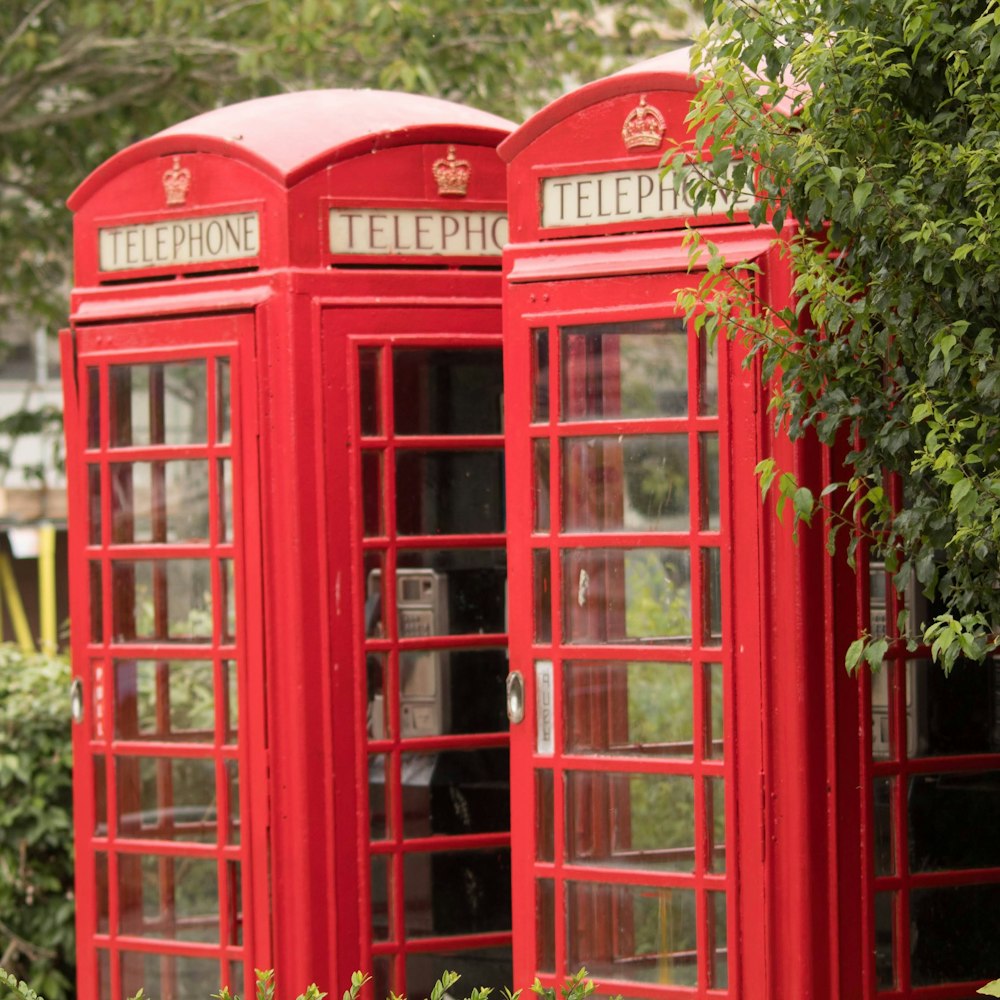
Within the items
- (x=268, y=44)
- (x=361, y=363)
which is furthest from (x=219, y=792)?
(x=268, y=44)

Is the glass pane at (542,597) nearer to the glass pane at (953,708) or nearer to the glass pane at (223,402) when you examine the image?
the glass pane at (953,708)

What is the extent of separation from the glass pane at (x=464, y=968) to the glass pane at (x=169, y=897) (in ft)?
1.90

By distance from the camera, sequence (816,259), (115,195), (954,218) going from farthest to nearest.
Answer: (115,195), (816,259), (954,218)

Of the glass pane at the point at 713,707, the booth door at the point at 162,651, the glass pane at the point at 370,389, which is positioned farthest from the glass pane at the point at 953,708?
the booth door at the point at 162,651

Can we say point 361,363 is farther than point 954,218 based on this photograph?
Yes

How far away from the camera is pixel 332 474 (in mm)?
5258

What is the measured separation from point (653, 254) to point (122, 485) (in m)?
1.84

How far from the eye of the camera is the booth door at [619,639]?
15.1 feet

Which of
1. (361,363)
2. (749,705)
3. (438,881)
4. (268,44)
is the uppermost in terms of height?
(268,44)

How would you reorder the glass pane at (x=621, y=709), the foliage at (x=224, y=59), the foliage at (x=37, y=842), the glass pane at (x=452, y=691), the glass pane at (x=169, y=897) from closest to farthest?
the glass pane at (x=621, y=709), the glass pane at (x=452, y=691), the glass pane at (x=169, y=897), the foliage at (x=37, y=842), the foliage at (x=224, y=59)

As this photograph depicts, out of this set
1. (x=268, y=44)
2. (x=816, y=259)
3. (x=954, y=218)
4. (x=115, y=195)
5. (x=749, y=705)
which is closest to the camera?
(x=954, y=218)

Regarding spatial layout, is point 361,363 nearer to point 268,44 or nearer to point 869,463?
point 869,463

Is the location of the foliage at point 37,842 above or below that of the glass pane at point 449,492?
below

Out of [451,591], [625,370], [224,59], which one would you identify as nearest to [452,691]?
[451,591]
